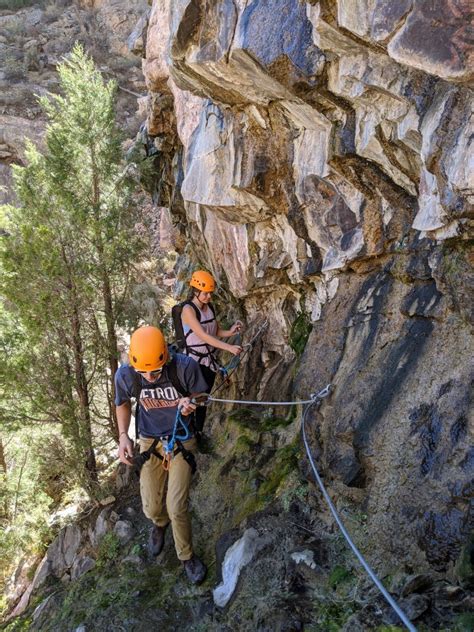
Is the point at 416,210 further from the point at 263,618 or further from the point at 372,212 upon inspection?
the point at 263,618

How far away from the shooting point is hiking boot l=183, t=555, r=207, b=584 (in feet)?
16.0

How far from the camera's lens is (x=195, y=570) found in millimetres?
4918

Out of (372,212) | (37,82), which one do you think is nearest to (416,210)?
(372,212)

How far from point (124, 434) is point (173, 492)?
730mm

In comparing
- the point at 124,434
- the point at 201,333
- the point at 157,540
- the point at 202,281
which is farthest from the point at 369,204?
the point at 157,540

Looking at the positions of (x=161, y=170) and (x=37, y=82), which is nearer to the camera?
(x=161, y=170)

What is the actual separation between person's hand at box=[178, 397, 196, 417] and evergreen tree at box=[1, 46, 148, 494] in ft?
16.3

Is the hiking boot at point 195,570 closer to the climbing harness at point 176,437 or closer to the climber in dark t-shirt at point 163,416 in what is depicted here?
the climber in dark t-shirt at point 163,416

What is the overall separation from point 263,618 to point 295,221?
4127 mm

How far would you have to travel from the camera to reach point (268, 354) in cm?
752

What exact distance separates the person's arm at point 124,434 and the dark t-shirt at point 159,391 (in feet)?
0.22

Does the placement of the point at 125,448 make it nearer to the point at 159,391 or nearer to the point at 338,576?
the point at 159,391

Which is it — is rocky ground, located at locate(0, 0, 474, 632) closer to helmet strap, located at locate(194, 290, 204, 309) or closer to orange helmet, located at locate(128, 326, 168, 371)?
helmet strap, located at locate(194, 290, 204, 309)

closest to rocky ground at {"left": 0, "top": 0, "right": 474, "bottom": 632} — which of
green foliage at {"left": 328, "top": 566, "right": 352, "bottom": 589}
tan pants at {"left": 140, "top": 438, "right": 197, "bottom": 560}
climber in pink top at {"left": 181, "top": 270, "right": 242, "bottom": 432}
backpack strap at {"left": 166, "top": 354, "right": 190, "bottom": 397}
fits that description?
green foliage at {"left": 328, "top": 566, "right": 352, "bottom": 589}
